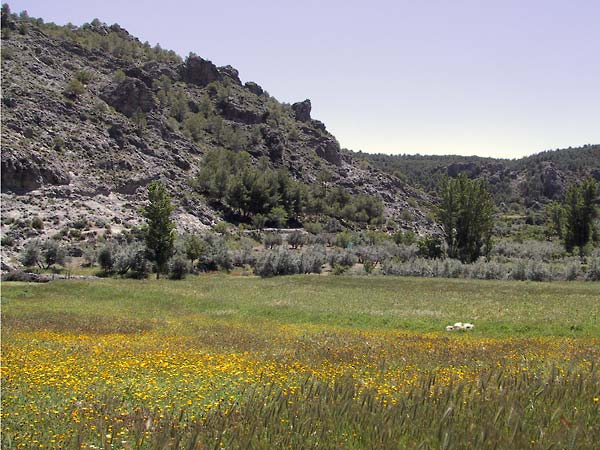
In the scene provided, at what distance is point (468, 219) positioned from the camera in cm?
6412

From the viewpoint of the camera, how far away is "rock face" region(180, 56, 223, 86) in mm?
159375

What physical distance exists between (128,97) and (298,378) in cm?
12087

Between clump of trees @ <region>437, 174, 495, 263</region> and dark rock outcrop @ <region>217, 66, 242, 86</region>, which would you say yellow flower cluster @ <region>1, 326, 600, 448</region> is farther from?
dark rock outcrop @ <region>217, 66, 242, 86</region>

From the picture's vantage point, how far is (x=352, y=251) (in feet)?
227

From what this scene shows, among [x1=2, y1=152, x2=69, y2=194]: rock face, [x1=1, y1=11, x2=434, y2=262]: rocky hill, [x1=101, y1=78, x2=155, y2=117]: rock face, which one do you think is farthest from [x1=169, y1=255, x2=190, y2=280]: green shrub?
[x1=101, y1=78, x2=155, y2=117]: rock face

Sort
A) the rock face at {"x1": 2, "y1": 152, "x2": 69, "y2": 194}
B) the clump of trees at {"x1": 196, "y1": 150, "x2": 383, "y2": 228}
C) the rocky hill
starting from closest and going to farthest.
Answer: the rock face at {"x1": 2, "y1": 152, "x2": 69, "y2": 194} → the rocky hill → the clump of trees at {"x1": 196, "y1": 150, "x2": 383, "y2": 228}

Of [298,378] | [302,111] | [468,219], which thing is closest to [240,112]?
[302,111]

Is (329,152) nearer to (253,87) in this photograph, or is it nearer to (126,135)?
(253,87)

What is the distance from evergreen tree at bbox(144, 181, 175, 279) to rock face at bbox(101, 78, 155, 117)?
69.7 meters

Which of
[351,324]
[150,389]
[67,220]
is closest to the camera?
[150,389]

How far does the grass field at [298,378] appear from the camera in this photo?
4.80 metres

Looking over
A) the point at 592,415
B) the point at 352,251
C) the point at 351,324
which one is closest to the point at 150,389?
the point at 592,415

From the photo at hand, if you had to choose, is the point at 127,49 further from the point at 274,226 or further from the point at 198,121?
the point at 274,226

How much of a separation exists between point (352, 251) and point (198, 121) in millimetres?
81196
